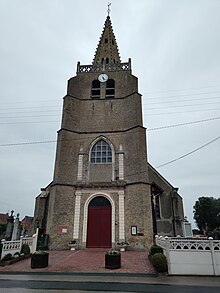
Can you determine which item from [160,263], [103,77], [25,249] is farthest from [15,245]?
[103,77]

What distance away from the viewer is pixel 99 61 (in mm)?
26578

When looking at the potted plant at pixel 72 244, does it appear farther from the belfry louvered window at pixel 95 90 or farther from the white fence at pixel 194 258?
the belfry louvered window at pixel 95 90

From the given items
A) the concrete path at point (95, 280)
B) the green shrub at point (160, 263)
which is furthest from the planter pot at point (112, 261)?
the green shrub at point (160, 263)

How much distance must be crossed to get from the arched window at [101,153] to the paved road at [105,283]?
10657 millimetres

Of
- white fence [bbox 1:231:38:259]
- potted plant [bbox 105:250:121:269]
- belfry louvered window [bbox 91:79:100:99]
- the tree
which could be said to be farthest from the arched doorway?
the tree

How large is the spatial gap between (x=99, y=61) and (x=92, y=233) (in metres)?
20.6

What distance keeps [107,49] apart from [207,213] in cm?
3559

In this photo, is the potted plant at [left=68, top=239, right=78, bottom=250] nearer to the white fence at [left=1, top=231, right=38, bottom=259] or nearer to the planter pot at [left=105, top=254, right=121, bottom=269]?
the white fence at [left=1, top=231, right=38, bottom=259]

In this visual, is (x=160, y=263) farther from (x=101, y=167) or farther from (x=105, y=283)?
(x=101, y=167)

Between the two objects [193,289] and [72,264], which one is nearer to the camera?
[193,289]

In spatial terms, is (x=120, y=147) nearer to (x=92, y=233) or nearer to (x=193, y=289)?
(x=92, y=233)

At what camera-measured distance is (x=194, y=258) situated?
771 cm

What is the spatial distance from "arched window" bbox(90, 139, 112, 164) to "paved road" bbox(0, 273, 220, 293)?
1066 centimetres

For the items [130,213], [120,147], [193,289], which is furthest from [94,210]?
[193,289]
